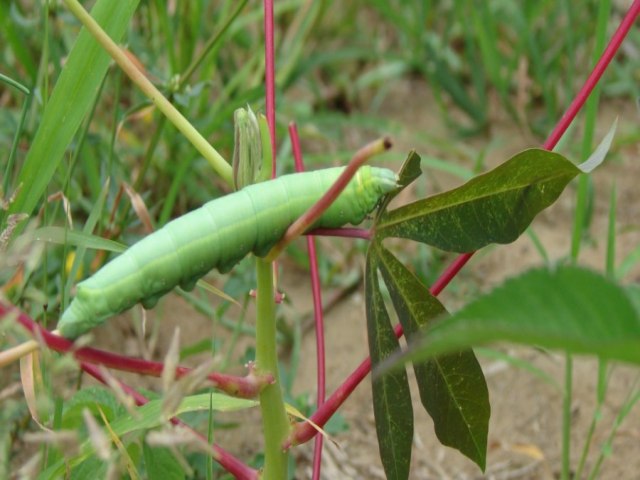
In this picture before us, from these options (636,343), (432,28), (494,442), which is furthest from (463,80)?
(636,343)

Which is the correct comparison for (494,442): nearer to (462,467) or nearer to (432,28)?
(462,467)

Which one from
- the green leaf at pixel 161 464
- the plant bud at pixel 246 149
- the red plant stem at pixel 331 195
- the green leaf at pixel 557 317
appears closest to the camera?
the green leaf at pixel 557 317

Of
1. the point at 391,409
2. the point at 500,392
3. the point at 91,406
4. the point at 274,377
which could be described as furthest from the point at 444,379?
the point at 500,392

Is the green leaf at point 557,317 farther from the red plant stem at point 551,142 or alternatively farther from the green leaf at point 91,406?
the green leaf at point 91,406

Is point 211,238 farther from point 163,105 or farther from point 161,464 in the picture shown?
point 161,464

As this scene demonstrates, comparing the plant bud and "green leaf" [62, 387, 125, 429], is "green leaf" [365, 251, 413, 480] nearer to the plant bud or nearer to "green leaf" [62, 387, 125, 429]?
the plant bud

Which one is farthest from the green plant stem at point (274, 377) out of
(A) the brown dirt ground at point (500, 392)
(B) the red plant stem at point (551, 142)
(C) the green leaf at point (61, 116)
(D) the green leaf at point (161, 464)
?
(A) the brown dirt ground at point (500, 392)
